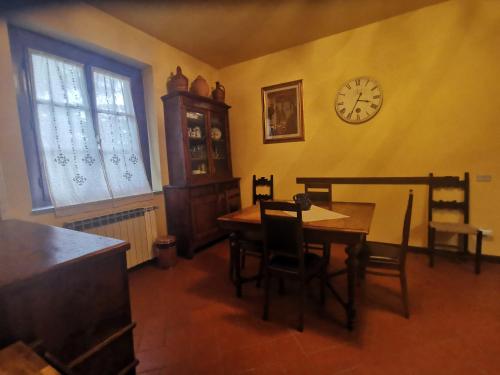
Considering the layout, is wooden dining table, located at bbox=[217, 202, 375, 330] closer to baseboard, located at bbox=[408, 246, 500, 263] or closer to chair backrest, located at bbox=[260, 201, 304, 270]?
chair backrest, located at bbox=[260, 201, 304, 270]

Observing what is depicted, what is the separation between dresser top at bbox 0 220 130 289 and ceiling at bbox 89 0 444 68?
7.58 feet

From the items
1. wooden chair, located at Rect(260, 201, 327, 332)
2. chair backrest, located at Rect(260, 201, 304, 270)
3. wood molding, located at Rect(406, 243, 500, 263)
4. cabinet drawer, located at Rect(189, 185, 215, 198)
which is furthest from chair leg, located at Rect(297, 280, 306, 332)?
wood molding, located at Rect(406, 243, 500, 263)

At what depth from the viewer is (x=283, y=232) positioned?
5.47 ft

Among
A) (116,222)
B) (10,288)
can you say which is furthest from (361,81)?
(10,288)

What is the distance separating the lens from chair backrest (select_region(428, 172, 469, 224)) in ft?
8.41

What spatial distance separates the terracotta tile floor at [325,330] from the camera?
54.6 inches

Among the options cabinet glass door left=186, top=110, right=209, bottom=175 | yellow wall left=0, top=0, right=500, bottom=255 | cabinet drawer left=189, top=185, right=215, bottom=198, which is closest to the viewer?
yellow wall left=0, top=0, right=500, bottom=255

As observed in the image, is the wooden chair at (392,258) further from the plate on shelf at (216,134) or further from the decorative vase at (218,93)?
the decorative vase at (218,93)

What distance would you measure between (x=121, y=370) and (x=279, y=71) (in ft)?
11.7

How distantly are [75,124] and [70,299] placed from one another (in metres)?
2.03

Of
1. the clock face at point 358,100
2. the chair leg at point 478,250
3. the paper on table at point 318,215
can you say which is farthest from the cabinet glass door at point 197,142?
the chair leg at point 478,250

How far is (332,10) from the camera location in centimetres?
256

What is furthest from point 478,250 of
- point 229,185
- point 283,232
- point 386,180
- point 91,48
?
point 91,48

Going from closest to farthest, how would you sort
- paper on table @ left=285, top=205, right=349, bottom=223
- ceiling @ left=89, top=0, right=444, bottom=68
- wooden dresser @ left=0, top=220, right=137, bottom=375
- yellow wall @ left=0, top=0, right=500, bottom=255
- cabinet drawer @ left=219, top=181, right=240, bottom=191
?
wooden dresser @ left=0, top=220, right=137, bottom=375 → paper on table @ left=285, top=205, right=349, bottom=223 → yellow wall @ left=0, top=0, right=500, bottom=255 → ceiling @ left=89, top=0, right=444, bottom=68 → cabinet drawer @ left=219, top=181, right=240, bottom=191
